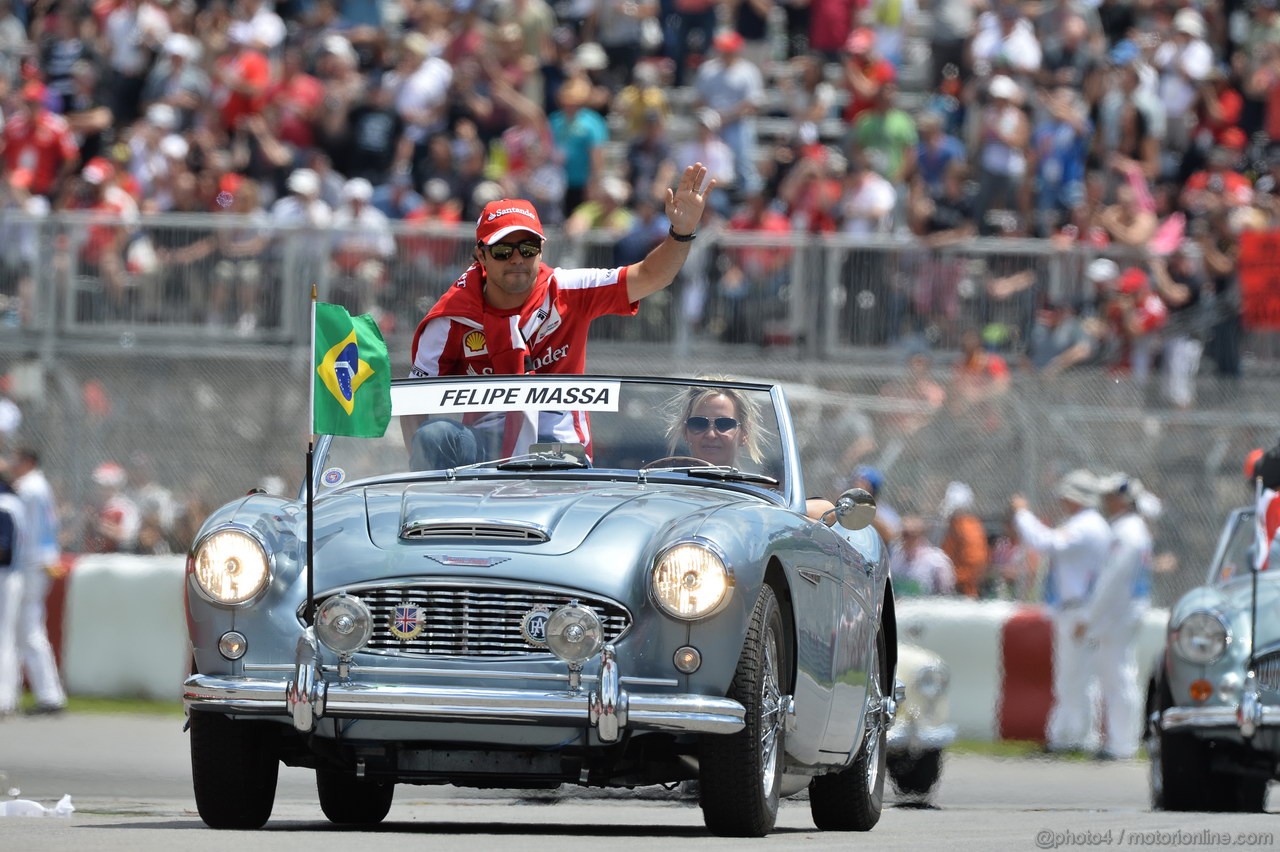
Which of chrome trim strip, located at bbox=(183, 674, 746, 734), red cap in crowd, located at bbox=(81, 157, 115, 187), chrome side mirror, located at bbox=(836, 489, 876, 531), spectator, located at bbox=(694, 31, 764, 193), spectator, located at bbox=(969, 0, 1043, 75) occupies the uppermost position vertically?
spectator, located at bbox=(969, 0, 1043, 75)

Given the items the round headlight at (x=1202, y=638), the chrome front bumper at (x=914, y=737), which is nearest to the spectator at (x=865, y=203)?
the chrome front bumper at (x=914, y=737)

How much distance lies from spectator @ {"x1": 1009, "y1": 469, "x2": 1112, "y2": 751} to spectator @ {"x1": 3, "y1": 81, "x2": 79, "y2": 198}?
9.40 meters

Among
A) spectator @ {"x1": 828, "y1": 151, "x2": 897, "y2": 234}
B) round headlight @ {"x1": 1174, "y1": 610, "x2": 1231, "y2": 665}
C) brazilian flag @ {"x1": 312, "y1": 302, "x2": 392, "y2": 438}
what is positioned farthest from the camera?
spectator @ {"x1": 828, "y1": 151, "x2": 897, "y2": 234}

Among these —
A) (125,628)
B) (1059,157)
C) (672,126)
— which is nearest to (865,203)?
(1059,157)

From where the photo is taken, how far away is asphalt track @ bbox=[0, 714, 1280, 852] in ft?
22.3

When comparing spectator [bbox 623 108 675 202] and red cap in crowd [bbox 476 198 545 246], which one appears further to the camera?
spectator [bbox 623 108 675 202]

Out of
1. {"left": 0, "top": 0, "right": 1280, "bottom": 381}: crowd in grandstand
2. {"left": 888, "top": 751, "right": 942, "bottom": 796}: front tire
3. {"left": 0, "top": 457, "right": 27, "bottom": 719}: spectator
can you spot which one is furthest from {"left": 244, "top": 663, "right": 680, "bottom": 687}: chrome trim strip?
{"left": 0, "top": 457, "right": 27, "bottom": 719}: spectator

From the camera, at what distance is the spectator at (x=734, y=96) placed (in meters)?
19.8

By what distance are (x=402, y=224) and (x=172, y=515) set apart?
8.52 feet

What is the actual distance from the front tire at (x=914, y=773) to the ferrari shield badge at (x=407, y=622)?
5243mm

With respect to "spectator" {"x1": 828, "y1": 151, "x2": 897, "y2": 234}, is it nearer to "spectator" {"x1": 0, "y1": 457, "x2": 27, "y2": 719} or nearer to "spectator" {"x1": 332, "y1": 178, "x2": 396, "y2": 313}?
"spectator" {"x1": 332, "y1": 178, "x2": 396, "y2": 313}

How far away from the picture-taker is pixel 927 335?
54.2ft

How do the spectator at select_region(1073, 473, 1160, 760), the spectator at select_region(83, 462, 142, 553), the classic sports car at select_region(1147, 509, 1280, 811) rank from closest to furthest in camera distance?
the classic sports car at select_region(1147, 509, 1280, 811), the spectator at select_region(1073, 473, 1160, 760), the spectator at select_region(83, 462, 142, 553)

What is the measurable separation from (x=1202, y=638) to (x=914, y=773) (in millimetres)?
1757
